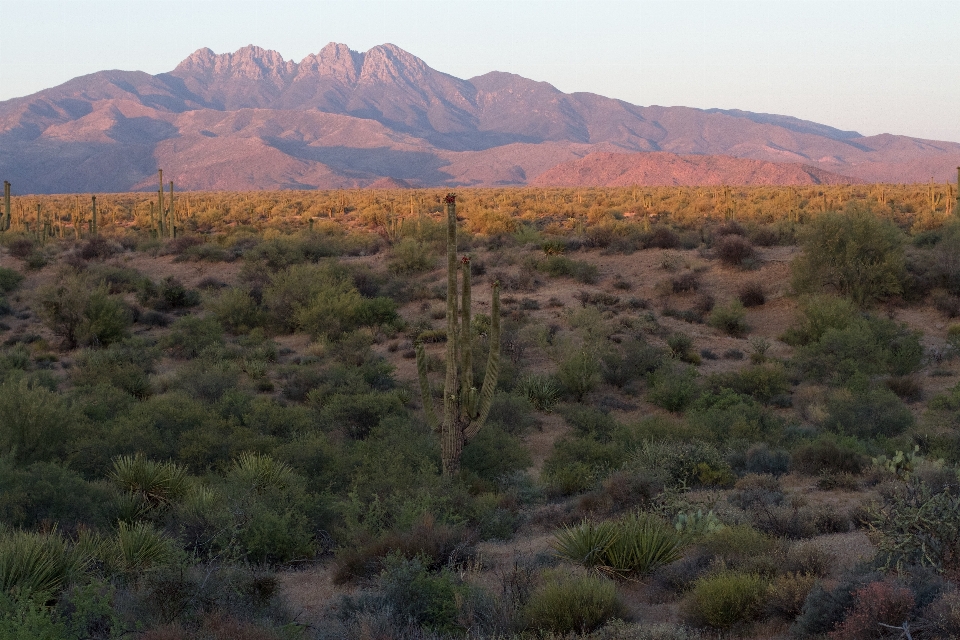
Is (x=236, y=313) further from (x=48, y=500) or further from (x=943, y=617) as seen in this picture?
(x=943, y=617)

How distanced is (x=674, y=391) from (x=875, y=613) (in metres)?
11.6

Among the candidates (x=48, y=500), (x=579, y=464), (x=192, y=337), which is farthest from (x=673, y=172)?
(x=48, y=500)

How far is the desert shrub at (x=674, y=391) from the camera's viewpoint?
16469 mm

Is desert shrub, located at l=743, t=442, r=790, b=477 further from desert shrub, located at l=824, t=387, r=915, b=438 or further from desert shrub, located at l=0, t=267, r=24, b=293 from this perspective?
desert shrub, located at l=0, t=267, r=24, b=293

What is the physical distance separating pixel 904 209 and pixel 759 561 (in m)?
43.3

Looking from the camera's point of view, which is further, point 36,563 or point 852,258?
point 852,258

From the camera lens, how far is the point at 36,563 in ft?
21.1

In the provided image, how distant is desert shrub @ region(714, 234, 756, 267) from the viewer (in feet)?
88.1

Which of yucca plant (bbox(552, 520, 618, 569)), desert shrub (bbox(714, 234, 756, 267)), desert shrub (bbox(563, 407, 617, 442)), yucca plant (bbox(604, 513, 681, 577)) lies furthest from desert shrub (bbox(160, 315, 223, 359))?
desert shrub (bbox(714, 234, 756, 267))

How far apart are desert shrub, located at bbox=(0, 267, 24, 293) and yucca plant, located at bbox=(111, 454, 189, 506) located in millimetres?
21408

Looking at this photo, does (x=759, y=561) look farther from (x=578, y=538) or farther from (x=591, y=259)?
(x=591, y=259)

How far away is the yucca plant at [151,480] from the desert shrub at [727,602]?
5.99 meters

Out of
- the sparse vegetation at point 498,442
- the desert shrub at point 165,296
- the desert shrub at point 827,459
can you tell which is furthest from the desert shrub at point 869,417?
the desert shrub at point 165,296

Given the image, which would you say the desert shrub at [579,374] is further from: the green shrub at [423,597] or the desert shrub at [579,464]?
the green shrub at [423,597]
